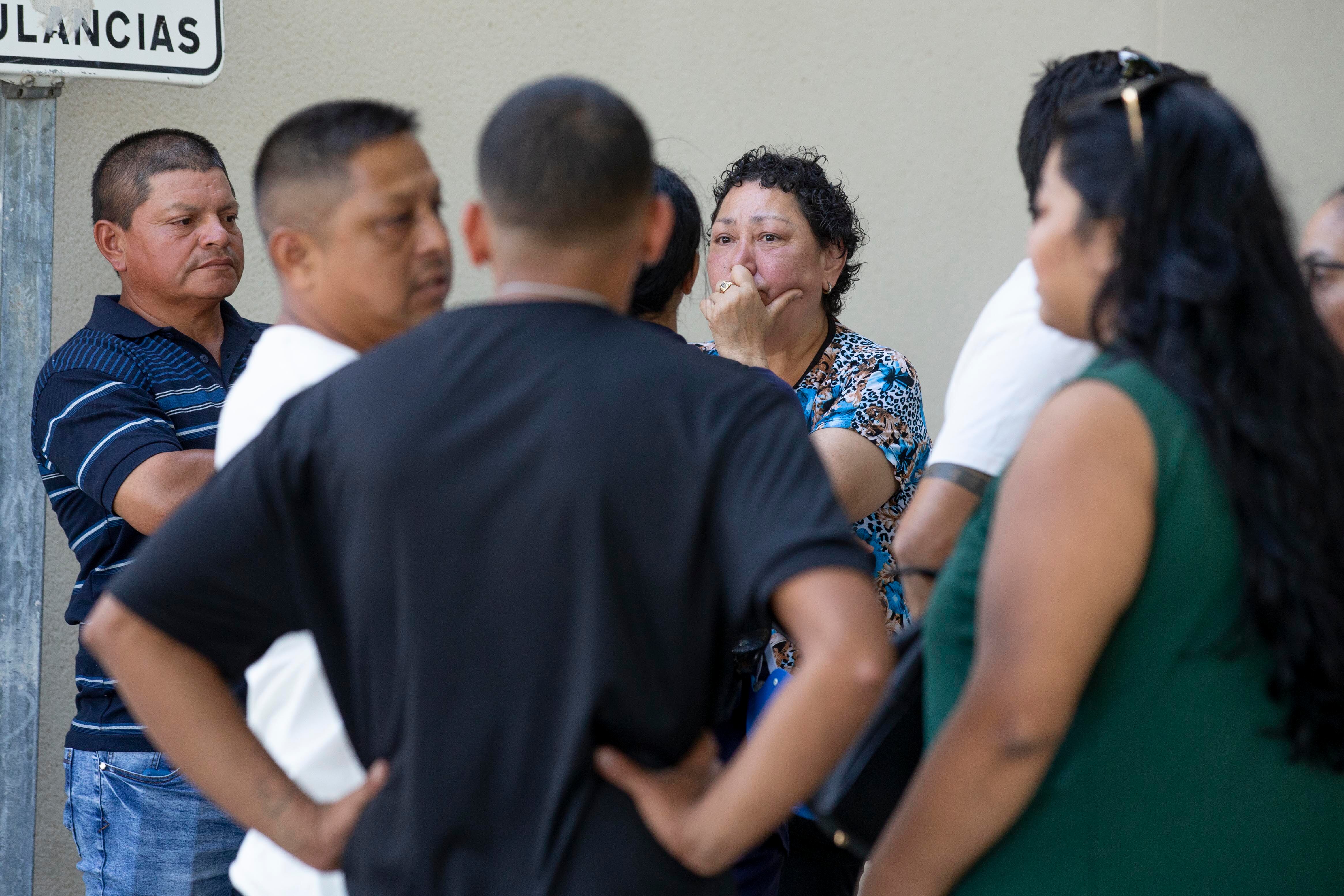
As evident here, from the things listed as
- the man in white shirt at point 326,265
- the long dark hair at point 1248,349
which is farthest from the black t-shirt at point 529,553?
the long dark hair at point 1248,349

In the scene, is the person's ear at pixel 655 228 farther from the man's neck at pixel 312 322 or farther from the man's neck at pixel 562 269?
the man's neck at pixel 312 322

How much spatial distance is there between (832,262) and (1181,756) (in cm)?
180

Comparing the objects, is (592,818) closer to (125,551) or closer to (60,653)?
(125,551)

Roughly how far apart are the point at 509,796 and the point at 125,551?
1564mm

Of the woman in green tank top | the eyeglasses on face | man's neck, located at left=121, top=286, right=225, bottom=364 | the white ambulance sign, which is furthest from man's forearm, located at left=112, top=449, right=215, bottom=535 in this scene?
the eyeglasses on face

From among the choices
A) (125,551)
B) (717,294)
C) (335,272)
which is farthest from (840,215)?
(125,551)

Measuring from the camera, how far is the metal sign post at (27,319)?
276 cm

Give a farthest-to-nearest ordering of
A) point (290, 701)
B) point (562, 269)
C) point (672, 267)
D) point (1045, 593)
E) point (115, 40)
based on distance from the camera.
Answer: point (115, 40) → point (672, 267) → point (290, 701) → point (562, 269) → point (1045, 593)

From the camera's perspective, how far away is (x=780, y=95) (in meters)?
3.97

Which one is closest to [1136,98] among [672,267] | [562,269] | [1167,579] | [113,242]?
[1167,579]

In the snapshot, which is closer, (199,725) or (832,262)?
(199,725)

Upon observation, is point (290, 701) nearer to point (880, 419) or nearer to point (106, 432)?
point (106, 432)

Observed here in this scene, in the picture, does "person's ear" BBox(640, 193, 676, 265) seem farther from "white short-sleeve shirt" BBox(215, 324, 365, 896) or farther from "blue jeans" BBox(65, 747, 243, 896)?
"blue jeans" BBox(65, 747, 243, 896)

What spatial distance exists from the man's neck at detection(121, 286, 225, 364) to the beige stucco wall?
2.04ft
